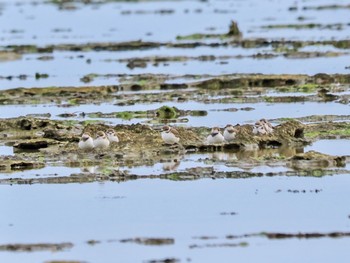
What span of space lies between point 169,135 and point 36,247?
7.05 meters

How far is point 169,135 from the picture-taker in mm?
25734

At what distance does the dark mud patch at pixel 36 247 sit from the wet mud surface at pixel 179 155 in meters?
0.03

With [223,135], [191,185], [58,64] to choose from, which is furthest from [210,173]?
[58,64]

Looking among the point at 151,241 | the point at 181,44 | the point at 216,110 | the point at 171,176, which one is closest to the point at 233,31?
the point at 181,44

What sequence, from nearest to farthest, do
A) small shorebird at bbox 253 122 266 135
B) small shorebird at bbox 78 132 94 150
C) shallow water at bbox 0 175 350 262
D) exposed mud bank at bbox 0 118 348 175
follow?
shallow water at bbox 0 175 350 262 → exposed mud bank at bbox 0 118 348 175 → small shorebird at bbox 78 132 94 150 → small shorebird at bbox 253 122 266 135

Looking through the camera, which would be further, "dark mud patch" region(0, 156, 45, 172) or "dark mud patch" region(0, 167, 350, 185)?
"dark mud patch" region(0, 156, 45, 172)

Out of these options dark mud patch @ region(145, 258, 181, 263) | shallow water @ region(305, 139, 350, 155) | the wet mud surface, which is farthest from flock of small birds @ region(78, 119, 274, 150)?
dark mud patch @ region(145, 258, 181, 263)

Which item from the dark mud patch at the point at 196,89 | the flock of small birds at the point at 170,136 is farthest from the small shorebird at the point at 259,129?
the dark mud patch at the point at 196,89

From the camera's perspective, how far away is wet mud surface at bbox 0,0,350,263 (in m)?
19.2

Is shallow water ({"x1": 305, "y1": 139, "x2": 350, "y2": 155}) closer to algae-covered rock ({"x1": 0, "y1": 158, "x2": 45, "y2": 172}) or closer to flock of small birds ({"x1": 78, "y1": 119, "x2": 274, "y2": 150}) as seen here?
flock of small birds ({"x1": 78, "y1": 119, "x2": 274, "y2": 150})

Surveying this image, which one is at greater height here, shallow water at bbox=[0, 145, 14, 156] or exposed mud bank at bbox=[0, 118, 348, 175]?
exposed mud bank at bbox=[0, 118, 348, 175]

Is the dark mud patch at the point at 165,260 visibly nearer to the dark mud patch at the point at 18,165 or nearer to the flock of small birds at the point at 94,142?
the dark mud patch at the point at 18,165

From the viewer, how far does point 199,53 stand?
Result: 48312 millimetres

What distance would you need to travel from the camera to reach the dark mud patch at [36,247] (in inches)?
746
